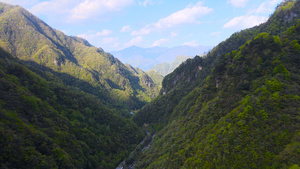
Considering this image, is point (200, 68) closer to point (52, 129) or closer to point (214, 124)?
point (214, 124)

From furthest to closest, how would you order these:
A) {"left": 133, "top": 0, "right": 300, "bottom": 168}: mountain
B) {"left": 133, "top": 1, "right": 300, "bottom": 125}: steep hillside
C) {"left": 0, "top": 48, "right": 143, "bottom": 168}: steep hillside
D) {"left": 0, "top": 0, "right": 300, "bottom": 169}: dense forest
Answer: {"left": 133, "top": 1, "right": 300, "bottom": 125}: steep hillside → {"left": 0, "top": 48, "right": 143, "bottom": 168}: steep hillside → {"left": 0, "top": 0, "right": 300, "bottom": 169}: dense forest → {"left": 133, "top": 0, "right": 300, "bottom": 168}: mountain

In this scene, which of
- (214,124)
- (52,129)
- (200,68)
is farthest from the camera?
(200,68)

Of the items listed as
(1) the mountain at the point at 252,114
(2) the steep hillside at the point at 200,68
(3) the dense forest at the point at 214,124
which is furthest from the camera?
(2) the steep hillside at the point at 200,68

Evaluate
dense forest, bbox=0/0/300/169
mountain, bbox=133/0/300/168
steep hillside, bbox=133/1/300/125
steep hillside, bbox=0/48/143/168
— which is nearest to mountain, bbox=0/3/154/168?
steep hillside, bbox=0/48/143/168

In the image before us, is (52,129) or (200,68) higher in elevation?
(200,68)

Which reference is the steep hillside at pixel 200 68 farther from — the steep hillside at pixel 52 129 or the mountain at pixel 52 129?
the steep hillside at pixel 52 129

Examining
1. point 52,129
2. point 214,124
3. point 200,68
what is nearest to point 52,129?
point 52,129

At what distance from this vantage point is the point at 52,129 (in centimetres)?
8875

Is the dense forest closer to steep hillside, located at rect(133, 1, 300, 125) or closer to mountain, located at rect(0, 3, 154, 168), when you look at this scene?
mountain, located at rect(0, 3, 154, 168)

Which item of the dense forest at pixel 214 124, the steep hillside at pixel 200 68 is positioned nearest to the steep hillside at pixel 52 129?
the dense forest at pixel 214 124

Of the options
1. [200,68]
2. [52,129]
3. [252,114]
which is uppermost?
[200,68]

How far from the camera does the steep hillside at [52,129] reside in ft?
214

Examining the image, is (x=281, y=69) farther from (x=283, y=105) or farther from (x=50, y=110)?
(x=50, y=110)

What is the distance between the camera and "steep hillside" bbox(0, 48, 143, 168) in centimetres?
6519
